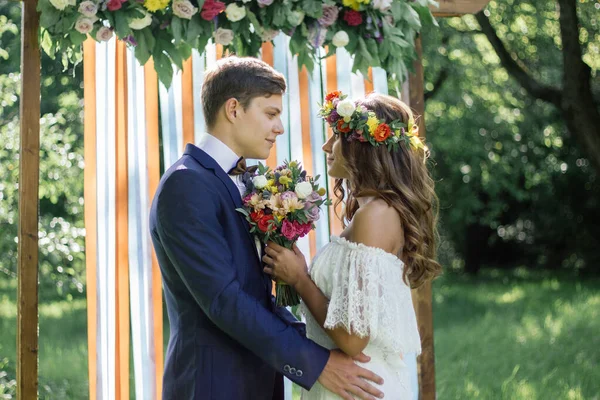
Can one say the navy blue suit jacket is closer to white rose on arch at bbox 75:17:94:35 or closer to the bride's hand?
the bride's hand

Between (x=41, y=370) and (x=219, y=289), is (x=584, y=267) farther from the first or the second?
(x=219, y=289)

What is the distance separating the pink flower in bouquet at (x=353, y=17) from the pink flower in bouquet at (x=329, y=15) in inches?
2.0

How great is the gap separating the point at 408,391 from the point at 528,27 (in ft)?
24.5

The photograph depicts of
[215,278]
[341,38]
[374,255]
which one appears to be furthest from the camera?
[341,38]

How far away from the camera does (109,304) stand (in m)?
3.65

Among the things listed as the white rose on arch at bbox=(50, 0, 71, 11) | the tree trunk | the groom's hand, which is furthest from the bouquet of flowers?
the tree trunk

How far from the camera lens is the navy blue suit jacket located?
2531 mm

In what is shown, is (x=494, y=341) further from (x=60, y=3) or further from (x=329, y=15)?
(x=60, y=3)

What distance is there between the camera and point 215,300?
2.52 m

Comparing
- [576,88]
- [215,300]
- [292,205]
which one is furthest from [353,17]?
[576,88]

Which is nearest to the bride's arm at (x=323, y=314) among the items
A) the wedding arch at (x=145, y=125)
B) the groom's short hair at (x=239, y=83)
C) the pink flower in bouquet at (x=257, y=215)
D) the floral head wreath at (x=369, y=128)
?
the pink flower in bouquet at (x=257, y=215)

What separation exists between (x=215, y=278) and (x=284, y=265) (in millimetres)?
272

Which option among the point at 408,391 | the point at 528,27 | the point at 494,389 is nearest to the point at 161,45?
the point at 408,391

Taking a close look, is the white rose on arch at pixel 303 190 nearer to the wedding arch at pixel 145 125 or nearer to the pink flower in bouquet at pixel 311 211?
the pink flower in bouquet at pixel 311 211
